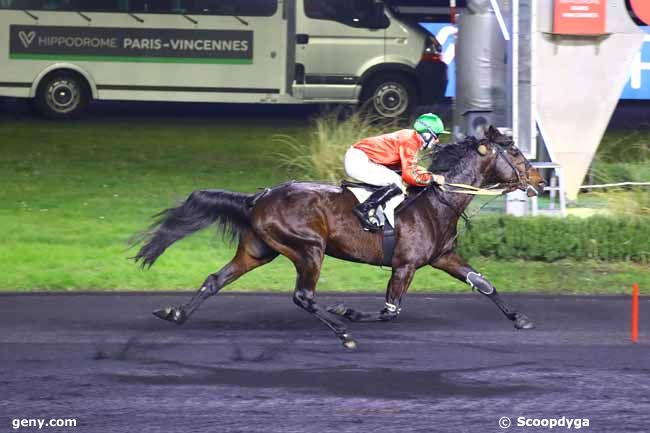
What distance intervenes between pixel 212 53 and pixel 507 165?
1326 centimetres

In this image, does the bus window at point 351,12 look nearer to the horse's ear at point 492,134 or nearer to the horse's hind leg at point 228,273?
the horse's ear at point 492,134

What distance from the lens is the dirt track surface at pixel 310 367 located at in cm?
785

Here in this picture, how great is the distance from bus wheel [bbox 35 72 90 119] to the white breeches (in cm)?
1360

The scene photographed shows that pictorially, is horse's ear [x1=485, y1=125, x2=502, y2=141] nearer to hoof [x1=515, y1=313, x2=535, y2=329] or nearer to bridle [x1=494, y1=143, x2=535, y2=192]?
bridle [x1=494, y1=143, x2=535, y2=192]

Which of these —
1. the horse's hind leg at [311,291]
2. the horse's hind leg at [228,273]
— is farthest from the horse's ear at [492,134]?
the horse's hind leg at [228,273]

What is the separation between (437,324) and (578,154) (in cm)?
593

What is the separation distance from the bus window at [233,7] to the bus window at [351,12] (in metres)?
0.71

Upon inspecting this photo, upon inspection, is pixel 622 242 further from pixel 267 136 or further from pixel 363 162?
pixel 267 136

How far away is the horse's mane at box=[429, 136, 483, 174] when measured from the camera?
33.7ft

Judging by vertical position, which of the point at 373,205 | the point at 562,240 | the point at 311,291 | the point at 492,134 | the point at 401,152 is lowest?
the point at 562,240

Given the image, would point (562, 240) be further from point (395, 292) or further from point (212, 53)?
point (212, 53)

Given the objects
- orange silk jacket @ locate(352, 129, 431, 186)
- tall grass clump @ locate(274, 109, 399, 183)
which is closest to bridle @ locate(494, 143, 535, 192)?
orange silk jacket @ locate(352, 129, 431, 186)

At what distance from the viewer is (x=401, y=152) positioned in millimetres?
9953

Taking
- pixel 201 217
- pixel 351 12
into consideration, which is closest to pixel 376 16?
pixel 351 12
